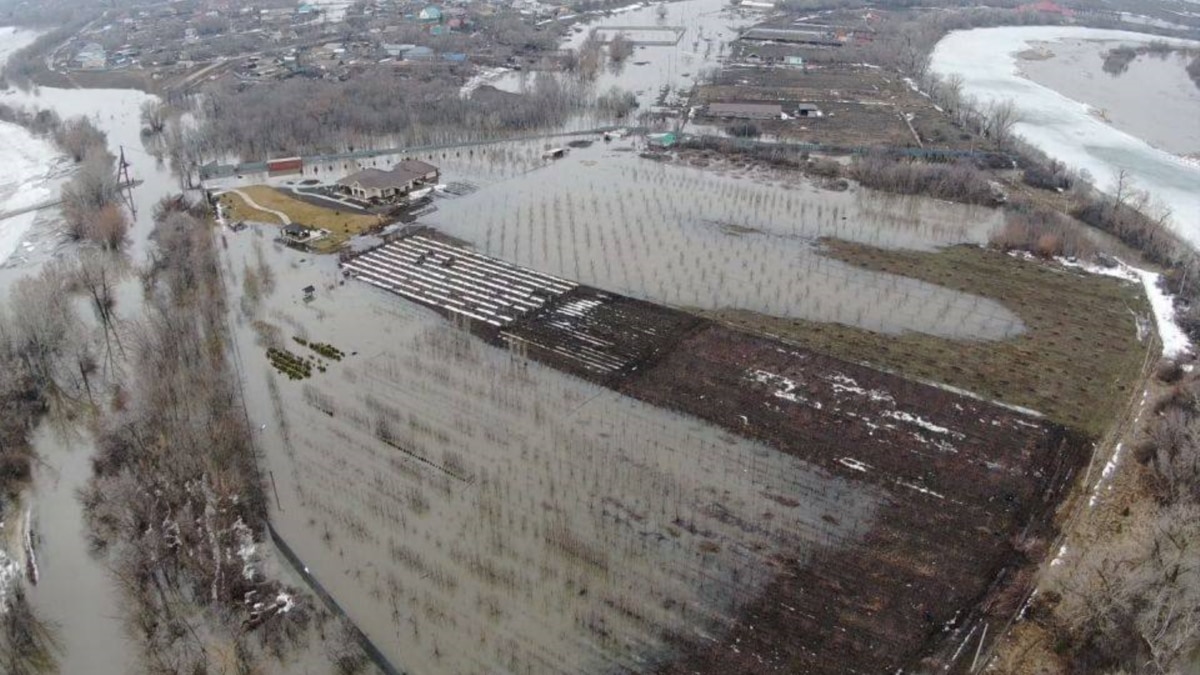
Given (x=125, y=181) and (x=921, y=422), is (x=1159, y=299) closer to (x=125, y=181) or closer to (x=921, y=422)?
(x=921, y=422)

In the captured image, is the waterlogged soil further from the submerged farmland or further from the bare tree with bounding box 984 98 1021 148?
the bare tree with bounding box 984 98 1021 148

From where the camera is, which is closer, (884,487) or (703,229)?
(884,487)

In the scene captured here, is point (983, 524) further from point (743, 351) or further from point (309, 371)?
point (309, 371)

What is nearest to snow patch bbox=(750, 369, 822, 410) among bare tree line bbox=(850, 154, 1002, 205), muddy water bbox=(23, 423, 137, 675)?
muddy water bbox=(23, 423, 137, 675)

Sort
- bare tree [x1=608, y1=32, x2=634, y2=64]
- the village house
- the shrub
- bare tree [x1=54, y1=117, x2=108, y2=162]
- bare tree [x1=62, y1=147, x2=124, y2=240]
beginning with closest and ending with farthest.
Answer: bare tree [x1=62, y1=147, x2=124, y2=240], bare tree [x1=54, y1=117, x2=108, y2=162], the shrub, the village house, bare tree [x1=608, y1=32, x2=634, y2=64]

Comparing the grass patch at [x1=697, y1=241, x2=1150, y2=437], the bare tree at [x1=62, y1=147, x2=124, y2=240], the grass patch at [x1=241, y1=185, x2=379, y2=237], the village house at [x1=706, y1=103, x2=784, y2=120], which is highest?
the village house at [x1=706, y1=103, x2=784, y2=120]

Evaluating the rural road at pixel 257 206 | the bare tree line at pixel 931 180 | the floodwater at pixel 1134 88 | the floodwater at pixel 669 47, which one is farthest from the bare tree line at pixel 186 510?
the floodwater at pixel 1134 88

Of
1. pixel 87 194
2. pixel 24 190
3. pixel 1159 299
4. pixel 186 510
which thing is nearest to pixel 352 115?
pixel 87 194
